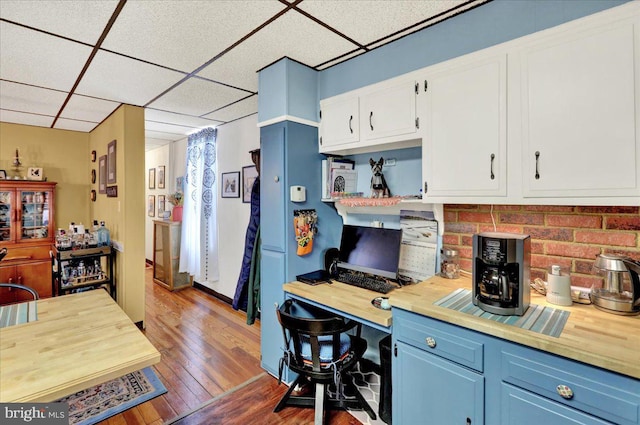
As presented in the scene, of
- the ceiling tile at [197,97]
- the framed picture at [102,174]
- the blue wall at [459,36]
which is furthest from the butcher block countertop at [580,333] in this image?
the framed picture at [102,174]

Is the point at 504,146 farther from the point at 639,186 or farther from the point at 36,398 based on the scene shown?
the point at 36,398

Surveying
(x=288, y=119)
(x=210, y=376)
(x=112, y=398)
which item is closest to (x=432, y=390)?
Answer: (x=210, y=376)

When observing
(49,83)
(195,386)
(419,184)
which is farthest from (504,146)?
(49,83)

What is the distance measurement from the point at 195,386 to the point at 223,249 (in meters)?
2.14

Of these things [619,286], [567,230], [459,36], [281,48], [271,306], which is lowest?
[271,306]

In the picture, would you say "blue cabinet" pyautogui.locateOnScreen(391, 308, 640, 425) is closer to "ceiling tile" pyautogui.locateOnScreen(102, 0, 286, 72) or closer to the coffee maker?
the coffee maker

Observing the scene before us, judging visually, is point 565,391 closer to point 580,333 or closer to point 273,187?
point 580,333

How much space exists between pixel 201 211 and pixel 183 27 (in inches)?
118

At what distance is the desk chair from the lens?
1.76 m

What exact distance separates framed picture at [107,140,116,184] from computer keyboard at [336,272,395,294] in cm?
301

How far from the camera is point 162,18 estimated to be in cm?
178

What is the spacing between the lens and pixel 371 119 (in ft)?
7.20

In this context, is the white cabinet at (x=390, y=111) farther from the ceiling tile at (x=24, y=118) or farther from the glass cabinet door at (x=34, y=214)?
the glass cabinet door at (x=34, y=214)

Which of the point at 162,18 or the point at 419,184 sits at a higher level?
the point at 162,18
